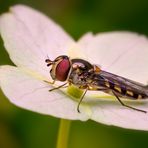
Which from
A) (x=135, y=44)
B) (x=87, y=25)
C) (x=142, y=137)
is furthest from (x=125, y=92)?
(x=87, y=25)

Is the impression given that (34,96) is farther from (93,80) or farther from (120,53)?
→ (120,53)

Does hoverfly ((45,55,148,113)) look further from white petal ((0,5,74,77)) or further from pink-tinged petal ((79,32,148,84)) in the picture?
pink-tinged petal ((79,32,148,84))

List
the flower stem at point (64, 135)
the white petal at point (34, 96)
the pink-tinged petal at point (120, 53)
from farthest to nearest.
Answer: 1. the pink-tinged petal at point (120, 53)
2. the flower stem at point (64, 135)
3. the white petal at point (34, 96)

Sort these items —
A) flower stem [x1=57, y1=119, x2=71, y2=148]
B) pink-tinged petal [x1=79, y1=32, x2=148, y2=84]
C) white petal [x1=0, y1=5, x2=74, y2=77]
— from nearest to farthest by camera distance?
1. flower stem [x1=57, y1=119, x2=71, y2=148]
2. white petal [x1=0, y1=5, x2=74, y2=77]
3. pink-tinged petal [x1=79, y1=32, x2=148, y2=84]

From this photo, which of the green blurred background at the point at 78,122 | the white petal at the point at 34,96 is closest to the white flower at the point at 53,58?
the white petal at the point at 34,96

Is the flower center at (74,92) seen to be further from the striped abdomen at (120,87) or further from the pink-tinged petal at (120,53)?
the pink-tinged petal at (120,53)

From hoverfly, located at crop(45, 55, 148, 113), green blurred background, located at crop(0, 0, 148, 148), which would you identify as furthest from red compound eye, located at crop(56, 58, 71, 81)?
green blurred background, located at crop(0, 0, 148, 148)

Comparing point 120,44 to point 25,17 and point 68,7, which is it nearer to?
point 25,17
